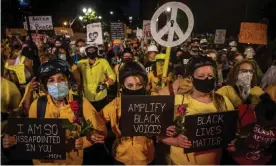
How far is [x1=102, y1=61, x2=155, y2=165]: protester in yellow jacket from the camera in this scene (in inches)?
174

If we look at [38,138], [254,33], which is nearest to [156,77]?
[254,33]

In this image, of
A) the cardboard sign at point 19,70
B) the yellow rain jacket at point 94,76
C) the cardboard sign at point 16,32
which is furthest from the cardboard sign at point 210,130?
the cardboard sign at point 16,32

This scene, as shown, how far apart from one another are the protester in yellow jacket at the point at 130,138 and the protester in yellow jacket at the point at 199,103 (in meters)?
0.29

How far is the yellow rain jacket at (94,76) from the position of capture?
7.50 m

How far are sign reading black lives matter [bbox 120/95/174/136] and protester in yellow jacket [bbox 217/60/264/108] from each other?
4.89 ft

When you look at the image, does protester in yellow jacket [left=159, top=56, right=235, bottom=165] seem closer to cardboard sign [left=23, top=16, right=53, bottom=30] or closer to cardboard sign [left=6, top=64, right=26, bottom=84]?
cardboard sign [left=6, top=64, right=26, bottom=84]

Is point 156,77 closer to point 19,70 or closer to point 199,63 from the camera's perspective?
point 19,70

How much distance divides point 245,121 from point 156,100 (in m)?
1.17

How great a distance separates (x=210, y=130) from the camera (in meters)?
4.16

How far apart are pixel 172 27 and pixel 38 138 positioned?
2.49 m

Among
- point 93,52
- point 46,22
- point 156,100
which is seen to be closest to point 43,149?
point 156,100

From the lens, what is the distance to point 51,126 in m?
4.04

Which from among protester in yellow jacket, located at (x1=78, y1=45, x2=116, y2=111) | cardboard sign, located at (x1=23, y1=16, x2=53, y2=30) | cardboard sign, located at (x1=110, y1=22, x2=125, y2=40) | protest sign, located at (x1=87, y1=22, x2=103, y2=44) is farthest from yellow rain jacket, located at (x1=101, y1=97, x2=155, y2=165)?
cardboard sign, located at (x1=110, y1=22, x2=125, y2=40)

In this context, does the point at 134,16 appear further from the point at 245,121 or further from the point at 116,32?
the point at 245,121
